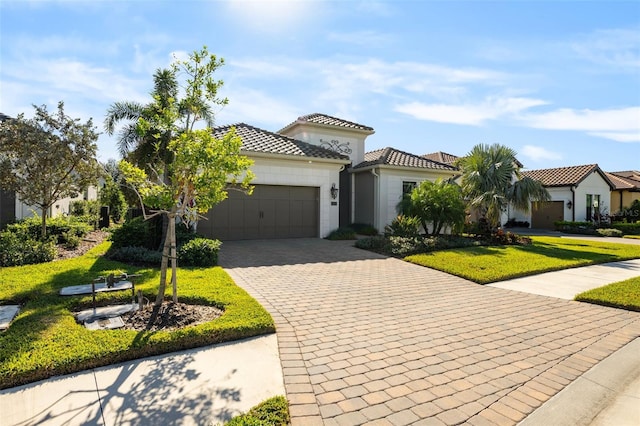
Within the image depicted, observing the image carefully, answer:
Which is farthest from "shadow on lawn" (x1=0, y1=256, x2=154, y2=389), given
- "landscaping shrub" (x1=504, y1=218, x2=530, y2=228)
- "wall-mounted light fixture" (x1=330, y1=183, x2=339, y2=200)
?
"landscaping shrub" (x1=504, y1=218, x2=530, y2=228)

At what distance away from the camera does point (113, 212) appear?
24.1 metres

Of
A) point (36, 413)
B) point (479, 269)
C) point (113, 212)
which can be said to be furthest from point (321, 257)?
point (113, 212)

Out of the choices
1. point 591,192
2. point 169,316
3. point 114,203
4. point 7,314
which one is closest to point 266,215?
point 169,316

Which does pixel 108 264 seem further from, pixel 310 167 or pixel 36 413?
pixel 310 167

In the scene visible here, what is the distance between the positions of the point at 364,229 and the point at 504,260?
25.1 ft

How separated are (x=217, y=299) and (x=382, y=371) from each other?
3.43 m

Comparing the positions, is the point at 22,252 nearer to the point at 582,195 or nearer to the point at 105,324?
the point at 105,324

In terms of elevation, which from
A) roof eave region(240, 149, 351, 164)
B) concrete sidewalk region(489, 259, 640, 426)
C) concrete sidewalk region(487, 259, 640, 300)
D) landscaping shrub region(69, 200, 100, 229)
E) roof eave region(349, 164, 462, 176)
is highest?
roof eave region(240, 149, 351, 164)

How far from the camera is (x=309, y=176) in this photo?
1605 cm

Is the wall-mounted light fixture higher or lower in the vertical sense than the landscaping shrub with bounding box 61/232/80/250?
higher

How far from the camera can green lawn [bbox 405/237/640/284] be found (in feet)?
31.7

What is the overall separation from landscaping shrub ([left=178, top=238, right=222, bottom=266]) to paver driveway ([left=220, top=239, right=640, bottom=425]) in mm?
1234

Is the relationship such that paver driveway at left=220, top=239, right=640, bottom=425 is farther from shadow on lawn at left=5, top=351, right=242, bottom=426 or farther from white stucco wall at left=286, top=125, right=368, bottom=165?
white stucco wall at left=286, top=125, right=368, bottom=165

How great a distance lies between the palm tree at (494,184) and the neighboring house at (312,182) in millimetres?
2166
